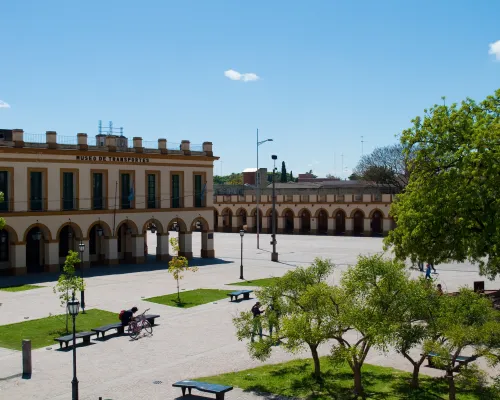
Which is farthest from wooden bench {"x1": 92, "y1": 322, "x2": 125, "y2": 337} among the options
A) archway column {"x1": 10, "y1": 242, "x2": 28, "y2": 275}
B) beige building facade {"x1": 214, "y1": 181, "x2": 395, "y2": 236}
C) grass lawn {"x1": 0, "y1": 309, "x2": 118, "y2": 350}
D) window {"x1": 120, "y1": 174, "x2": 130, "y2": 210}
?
beige building facade {"x1": 214, "y1": 181, "x2": 395, "y2": 236}

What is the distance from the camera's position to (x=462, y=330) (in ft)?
→ 41.2

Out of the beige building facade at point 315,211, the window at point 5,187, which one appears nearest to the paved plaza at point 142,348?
the window at point 5,187

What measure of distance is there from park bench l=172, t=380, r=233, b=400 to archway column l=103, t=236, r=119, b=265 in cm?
2900

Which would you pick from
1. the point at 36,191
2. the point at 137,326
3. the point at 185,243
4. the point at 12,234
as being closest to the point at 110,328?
the point at 137,326

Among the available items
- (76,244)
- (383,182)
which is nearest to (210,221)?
(76,244)

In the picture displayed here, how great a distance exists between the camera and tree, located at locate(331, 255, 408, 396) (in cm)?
1340

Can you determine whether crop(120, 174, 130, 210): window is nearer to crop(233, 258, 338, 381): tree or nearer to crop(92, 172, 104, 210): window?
crop(92, 172, 104, 210): window

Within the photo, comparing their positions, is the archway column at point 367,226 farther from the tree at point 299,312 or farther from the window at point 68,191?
the tree at point 299,312

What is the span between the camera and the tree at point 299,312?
47.2ft

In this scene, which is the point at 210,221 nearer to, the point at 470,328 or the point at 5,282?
the point at 5,282

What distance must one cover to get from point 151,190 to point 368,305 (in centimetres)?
3332

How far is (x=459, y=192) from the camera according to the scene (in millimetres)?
22391

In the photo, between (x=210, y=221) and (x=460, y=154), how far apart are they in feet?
94.0

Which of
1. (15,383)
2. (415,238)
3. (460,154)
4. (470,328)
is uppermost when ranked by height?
(460,154)
